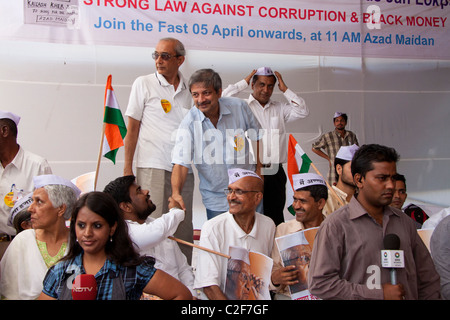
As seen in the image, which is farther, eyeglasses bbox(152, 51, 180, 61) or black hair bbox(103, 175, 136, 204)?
eyeglasses bbox(152, 51, 180, 61)

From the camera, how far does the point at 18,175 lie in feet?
14.4

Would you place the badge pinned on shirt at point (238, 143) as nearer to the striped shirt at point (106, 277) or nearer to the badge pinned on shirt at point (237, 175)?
the badge pinned on shirt at point (237, 175)

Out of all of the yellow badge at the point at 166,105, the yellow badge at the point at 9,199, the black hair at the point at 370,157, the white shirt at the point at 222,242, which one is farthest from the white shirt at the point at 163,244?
the black hair at the point at 370,157

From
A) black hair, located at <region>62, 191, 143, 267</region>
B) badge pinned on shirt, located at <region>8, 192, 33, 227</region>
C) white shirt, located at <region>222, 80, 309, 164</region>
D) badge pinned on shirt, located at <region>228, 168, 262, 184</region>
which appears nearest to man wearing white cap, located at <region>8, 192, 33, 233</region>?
badge pinned on shirt, located at <region>8, 192, 33, 227</region>

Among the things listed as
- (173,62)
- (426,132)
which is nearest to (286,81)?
(173,62)

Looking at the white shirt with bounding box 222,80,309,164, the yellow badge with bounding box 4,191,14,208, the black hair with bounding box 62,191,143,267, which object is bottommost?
the black hair with bounding box 62,191,143,267

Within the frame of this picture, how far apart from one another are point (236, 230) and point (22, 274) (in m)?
1.38

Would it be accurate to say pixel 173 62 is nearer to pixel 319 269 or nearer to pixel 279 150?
pixel 279 150

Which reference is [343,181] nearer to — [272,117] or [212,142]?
[272,117]

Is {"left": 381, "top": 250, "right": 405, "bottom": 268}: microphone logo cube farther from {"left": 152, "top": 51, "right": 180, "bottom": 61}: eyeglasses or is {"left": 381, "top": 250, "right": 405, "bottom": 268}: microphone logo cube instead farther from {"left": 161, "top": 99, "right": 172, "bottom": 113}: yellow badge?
{"left": 152, "top": 51, "right": 180, "bottom": 61}: eyeglasses

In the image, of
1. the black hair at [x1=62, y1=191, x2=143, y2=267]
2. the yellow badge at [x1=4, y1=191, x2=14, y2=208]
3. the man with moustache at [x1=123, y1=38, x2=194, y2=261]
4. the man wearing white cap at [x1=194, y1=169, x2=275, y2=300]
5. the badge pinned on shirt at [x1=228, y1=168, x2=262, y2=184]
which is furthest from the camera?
the man with moustache at [x1=123, y1=38, x2=194, y2=261]

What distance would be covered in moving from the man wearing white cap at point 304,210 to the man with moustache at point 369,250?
3.28ft

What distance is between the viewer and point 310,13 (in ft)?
15.9

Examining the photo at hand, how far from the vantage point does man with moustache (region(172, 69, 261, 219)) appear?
14.7 feet
